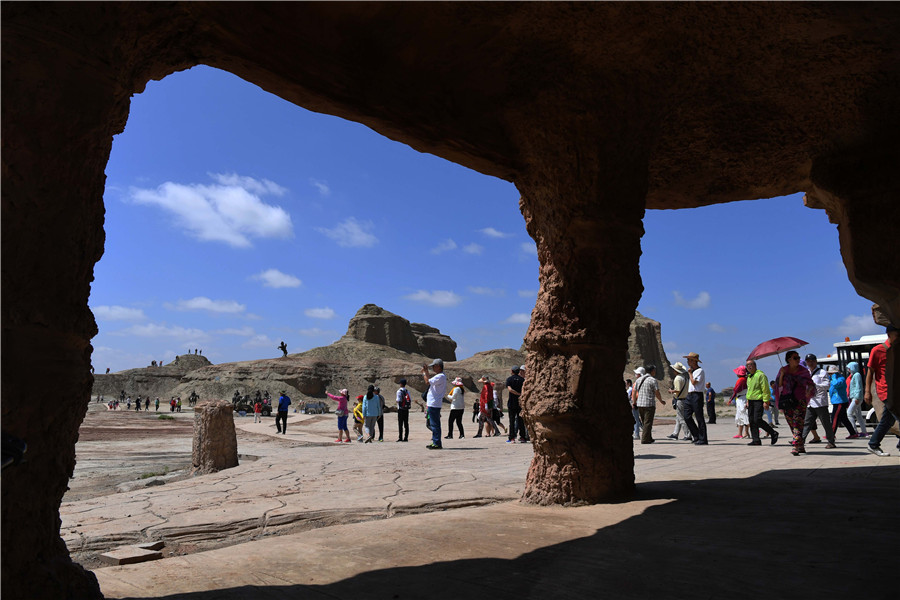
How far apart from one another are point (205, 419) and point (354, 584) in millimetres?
6187

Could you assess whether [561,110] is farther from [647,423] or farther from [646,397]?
[647,423]

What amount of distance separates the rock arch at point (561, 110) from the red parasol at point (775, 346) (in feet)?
28.7

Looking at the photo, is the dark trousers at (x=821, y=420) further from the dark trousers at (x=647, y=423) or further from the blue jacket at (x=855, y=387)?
the dark trousers at (x=647, y=423)

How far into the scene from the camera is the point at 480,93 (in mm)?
4852

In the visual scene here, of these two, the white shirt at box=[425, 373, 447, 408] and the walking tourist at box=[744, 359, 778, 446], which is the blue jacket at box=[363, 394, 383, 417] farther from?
the walking tourist at box=[744, 359, 778, 446]

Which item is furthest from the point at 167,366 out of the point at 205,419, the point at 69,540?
the point at 69,540

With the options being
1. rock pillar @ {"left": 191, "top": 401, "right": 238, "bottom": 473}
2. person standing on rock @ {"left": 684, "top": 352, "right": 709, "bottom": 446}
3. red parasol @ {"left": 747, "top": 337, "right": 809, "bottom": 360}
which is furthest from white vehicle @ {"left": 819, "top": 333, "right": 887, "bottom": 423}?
rock pillar @ {"left": 191, "top": 401, "right": 238, "bottom": 473}

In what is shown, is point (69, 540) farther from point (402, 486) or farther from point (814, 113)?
point (814, 113)

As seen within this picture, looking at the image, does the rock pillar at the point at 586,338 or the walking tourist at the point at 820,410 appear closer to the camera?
the rock pillar at the point at 586,338

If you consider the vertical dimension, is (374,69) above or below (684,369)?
above

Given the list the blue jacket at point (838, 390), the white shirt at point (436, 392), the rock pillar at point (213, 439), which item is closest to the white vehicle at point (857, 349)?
the blue jacket at point (838, 390)

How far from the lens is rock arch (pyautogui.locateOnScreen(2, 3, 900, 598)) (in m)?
2.48

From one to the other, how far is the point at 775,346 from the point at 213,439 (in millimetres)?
12028

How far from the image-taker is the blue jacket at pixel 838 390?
35.8 ft
